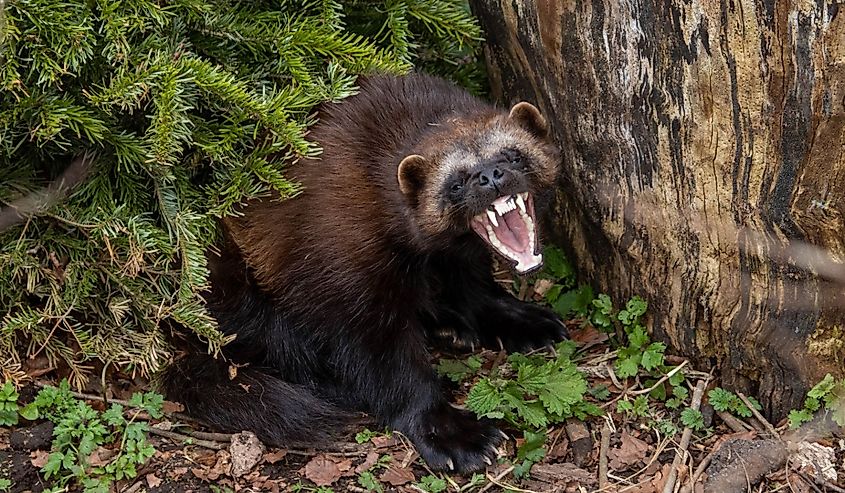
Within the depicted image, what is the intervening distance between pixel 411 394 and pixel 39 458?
1.31 m

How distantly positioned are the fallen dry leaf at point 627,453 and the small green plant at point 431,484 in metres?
0.59

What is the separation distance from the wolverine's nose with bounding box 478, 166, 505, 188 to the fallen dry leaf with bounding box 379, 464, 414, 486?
1068mm

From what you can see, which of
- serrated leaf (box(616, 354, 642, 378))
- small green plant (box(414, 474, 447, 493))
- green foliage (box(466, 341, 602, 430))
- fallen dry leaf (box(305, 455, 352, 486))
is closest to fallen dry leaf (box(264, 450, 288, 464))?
fallen dry leaf (box(305, 455, 352, 486))

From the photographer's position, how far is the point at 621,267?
3.72 m

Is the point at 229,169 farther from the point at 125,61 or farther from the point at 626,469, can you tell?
the point at 626,469

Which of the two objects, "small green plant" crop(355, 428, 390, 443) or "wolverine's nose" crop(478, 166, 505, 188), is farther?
"small green plant" crop(355, 428, 390, 443)

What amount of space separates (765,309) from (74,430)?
2.42 m

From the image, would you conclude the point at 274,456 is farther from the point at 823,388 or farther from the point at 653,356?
the point at 823,388

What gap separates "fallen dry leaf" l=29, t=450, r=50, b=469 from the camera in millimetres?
3309

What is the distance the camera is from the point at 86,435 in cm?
339

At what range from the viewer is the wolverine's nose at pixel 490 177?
3129 millimetres

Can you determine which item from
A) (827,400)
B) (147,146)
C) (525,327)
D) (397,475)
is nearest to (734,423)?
(827,400)

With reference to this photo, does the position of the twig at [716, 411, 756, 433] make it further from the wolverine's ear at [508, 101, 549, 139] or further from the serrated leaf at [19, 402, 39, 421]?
the serrated leaf at [19, 402, 39, 421]

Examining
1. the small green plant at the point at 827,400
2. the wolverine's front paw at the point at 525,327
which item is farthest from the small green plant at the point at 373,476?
the small green plant at the point at 827,400
